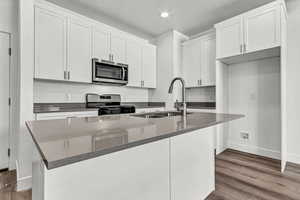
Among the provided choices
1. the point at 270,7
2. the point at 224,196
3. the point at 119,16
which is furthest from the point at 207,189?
the point at 119,16

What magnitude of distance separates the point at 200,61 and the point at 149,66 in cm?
125

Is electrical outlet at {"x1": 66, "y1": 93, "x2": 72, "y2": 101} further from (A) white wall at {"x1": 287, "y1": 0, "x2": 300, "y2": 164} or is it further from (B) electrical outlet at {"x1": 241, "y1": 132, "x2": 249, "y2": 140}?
(A) white wall at {"x1": 287, "y1": 0, "x2": 300, "y2": 164}

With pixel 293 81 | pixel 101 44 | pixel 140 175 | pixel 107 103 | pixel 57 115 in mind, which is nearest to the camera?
pixel 140 175

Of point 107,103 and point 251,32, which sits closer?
A: point 251,32

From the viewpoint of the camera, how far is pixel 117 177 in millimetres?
747

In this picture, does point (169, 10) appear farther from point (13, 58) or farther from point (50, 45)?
point (13, 58)

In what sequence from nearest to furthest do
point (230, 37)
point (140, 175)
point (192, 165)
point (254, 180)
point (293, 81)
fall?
point (140, 175) → point (192, 165) → point (254, 180) → point (293, 81) → point (230, 37)

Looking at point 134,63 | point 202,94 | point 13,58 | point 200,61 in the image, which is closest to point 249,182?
point 202,94

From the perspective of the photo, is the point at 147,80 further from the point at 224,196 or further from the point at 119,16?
the point at 224,196

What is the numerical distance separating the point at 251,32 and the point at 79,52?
3.00m

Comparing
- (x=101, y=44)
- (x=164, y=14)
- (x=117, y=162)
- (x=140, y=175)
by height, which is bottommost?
(x=140, y=175)

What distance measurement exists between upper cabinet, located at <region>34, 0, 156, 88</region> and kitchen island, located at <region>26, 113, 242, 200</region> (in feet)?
6.11

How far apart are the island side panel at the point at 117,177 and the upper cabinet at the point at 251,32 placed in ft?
8.37

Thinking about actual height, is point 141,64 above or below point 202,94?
above
